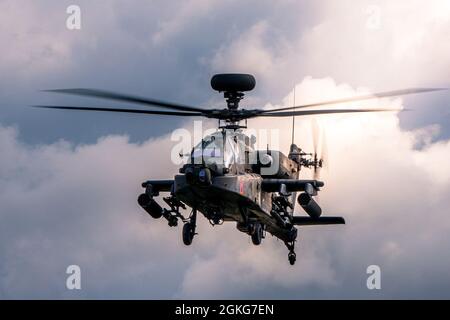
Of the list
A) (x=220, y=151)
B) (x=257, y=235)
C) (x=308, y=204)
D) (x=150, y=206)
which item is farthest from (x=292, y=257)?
(x=220, y=151)

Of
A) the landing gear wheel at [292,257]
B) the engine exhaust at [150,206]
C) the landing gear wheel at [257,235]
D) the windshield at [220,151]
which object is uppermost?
the windshield at [220,151]

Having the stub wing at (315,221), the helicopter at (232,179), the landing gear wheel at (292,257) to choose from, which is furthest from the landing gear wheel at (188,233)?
the landing gear wheel at (292,257)

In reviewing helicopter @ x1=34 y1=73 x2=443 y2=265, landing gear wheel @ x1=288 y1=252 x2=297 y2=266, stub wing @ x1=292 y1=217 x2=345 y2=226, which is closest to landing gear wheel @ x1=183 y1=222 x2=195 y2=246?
helicopter @ x1=34 y1=73 x2=443 y2=265

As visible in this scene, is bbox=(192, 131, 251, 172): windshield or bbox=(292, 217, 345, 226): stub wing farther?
bbox=(292, 217, 345, 226): stub wing

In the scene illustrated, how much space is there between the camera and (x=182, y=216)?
44.0 metres

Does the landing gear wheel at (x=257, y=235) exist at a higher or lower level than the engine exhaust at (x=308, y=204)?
lower

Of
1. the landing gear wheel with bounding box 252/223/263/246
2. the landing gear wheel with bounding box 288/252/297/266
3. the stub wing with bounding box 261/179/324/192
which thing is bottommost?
the landing gear wheel with bounding box 288/252/297/266

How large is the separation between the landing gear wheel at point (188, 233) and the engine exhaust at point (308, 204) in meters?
5.80

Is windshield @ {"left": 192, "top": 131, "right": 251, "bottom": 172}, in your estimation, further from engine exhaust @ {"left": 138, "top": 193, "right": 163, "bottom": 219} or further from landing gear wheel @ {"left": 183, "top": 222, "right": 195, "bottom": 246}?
engine exhaust @ {"left": 138, "top": 193, "right": 163, "bottom": 219}

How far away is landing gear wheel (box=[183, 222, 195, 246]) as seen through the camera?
42250mm

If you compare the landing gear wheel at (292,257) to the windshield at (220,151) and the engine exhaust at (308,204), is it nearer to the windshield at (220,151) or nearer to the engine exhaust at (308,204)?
the engine exhaust at (308,204)

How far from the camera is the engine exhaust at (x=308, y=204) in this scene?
4472 centimetres
